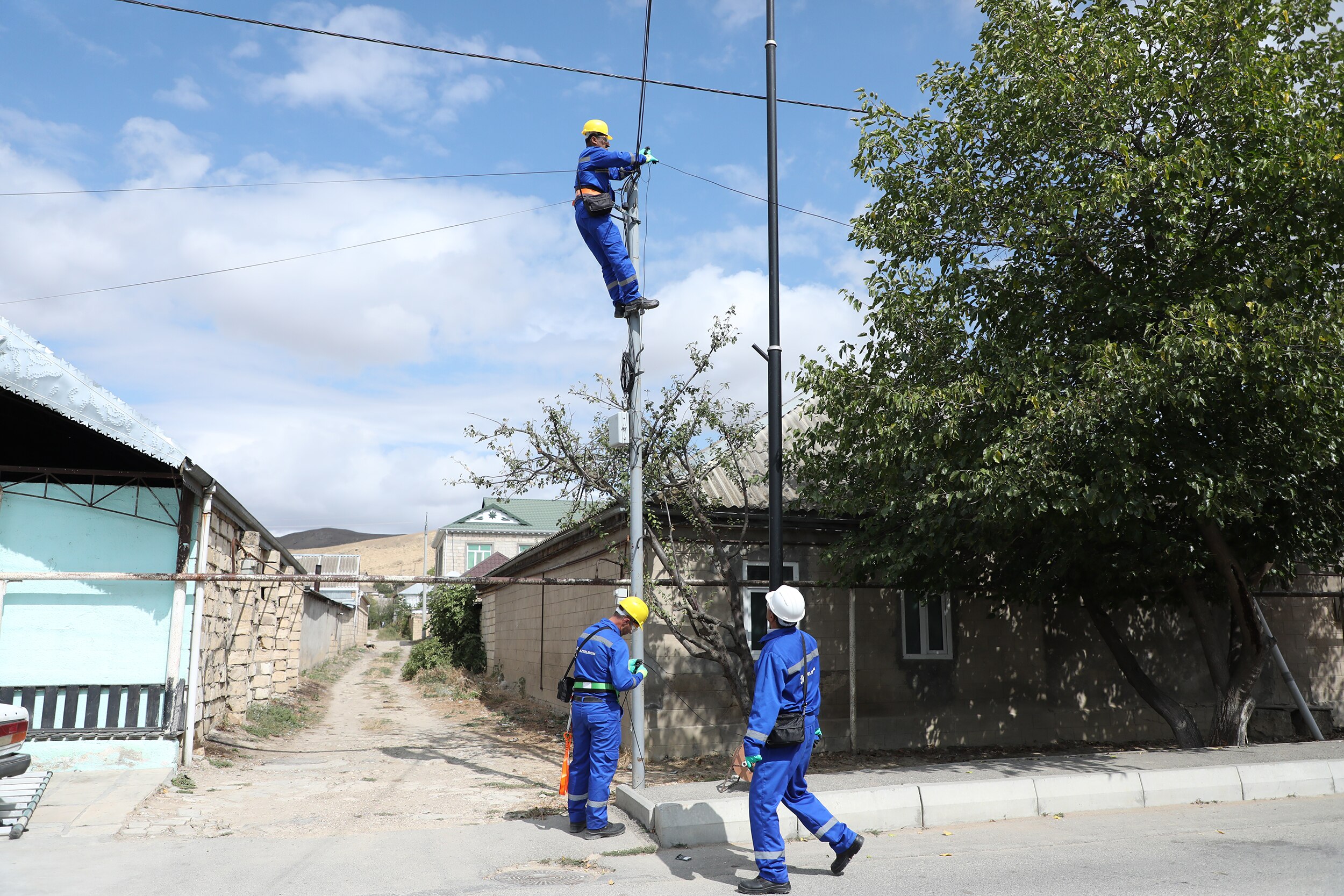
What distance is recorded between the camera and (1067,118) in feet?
28.6

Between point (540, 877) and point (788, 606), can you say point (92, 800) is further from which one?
point (788, 606)

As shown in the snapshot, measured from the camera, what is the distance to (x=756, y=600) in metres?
12.2

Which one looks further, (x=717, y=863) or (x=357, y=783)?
(x=357, y=783)

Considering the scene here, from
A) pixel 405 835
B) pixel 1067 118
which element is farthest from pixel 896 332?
pixel 405 835

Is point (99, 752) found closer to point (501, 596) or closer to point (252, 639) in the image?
point (252, 639)

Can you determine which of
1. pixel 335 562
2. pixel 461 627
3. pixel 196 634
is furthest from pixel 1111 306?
pixel 335 562

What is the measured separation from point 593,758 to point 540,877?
3.59ft

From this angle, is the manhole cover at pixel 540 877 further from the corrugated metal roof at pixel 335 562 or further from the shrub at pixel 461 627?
the corrugated metal roof at pixel 335 562

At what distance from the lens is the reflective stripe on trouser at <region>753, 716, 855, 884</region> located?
17.5ft

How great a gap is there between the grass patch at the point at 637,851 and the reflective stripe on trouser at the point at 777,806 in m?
1.09

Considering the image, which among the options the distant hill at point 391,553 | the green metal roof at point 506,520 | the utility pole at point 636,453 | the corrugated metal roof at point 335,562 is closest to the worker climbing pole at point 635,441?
the utility pole at point 636,453

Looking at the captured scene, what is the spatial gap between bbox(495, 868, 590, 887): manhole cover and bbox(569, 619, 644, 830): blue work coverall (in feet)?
2.72

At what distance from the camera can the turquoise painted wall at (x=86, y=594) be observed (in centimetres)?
945

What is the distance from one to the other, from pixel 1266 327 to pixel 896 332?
11.2ft
